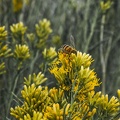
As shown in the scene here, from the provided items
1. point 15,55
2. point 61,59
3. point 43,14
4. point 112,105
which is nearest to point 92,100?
point 112,105

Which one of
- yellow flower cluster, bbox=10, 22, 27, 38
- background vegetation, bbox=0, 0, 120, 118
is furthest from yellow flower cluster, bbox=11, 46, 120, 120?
background vegetation, bbox=0, 0, 120, 118

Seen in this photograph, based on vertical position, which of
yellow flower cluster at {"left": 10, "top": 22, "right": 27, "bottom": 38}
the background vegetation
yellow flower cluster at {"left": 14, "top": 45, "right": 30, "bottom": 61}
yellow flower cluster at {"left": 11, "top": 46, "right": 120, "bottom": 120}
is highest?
the background vegetation

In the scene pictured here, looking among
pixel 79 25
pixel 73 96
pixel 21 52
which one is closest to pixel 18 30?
pixel 21 52

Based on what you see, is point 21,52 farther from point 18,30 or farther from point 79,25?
point 79,25

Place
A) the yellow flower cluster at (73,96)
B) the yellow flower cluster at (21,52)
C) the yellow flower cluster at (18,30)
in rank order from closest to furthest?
the yellow flower cluster at (73,96)
the yellow flower cluster at (21,52)
the yellow flower cluster at (18,30)

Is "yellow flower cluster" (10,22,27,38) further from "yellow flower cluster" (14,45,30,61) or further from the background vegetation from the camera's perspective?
the background vegetation

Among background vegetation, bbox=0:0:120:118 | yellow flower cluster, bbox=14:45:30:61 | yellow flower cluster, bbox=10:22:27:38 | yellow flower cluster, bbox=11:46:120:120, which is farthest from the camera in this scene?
background vegetation, bbox=0:0:120:118

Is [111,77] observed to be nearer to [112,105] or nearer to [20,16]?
[20,16]

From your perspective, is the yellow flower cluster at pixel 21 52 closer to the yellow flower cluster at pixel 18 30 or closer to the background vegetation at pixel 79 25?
the yellow flower cluster at pixel 18 30

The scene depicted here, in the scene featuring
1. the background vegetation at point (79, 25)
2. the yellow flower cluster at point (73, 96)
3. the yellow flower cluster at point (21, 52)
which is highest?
the background vegetation at point (79, 25)

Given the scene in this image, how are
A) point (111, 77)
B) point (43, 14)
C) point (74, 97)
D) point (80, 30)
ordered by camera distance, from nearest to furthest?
point (74, 97) → point (80, 30) → point (111, 77) → point (43, 14)

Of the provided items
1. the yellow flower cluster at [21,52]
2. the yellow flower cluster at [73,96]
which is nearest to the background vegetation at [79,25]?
the yellow flower cluster at [21,52]
